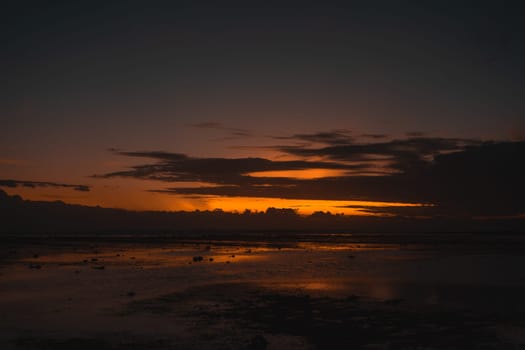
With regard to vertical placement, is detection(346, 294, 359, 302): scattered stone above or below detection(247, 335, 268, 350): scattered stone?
above

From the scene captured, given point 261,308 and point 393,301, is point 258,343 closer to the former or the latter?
point 261,308

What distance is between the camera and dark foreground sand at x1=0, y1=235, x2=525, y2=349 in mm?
18000

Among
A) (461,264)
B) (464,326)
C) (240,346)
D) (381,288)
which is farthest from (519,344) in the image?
(461,264)

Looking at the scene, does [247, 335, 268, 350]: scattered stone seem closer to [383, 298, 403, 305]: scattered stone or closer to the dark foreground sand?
→ the dark foreground sand

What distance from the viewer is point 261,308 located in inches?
957

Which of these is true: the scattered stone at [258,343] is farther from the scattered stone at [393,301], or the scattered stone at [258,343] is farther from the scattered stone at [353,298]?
the scattered stone at [393,301]

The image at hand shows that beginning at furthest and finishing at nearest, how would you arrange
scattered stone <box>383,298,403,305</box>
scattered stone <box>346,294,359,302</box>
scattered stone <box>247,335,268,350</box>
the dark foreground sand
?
scattered stone <box>346,294,359,302</box> → scattered stone <box>383,298,403,305</box> → the dark foreground sand → scattered stone <box>247,335,268,350</box>

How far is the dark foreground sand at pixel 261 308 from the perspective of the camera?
18.0 m

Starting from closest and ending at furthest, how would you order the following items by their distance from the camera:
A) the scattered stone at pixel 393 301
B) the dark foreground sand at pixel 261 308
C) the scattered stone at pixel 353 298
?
the dark foreground sand at pixel 261 308 < the scattered stone at pixel 393 301 < the scattered stone at pixel 353 298

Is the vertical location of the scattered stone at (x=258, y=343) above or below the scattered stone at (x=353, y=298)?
below

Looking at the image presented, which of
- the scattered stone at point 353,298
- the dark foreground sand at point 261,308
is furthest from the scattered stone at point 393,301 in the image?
the scattered stone at point 353,298

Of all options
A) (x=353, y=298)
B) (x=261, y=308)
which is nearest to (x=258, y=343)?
(x=261, y=308)

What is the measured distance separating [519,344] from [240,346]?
959cm

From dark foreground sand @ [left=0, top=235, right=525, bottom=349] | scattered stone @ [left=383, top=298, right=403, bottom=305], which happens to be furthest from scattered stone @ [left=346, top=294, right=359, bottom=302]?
scattered stone @ [left=383, top=298, right=403, bottom=305]
